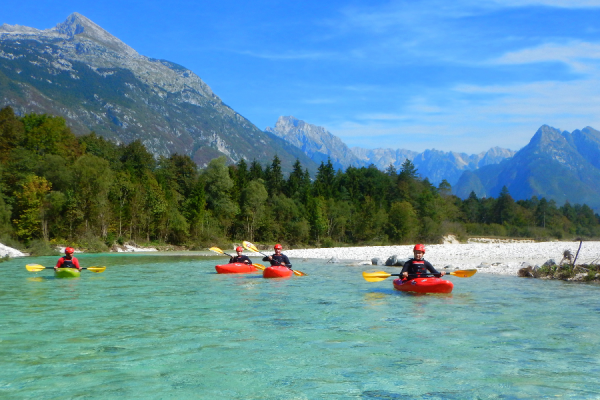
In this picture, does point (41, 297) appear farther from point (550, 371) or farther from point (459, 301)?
point (550, 371)

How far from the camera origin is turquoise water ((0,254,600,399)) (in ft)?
20.3

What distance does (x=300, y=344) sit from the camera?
8609 millimetres

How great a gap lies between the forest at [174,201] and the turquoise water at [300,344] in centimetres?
3464

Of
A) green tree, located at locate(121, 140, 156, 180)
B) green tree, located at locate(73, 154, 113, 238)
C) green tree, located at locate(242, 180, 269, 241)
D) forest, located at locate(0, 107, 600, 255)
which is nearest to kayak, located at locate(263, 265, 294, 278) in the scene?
forest, located at locate(0, 107, 600, 255)

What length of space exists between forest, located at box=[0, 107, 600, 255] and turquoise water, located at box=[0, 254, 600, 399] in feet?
114

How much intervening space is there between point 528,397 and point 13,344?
838cm

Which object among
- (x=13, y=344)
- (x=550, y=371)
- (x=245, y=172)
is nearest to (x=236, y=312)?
(x=13, y=344)

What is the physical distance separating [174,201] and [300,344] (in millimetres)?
57118

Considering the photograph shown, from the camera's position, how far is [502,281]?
62.0 feet

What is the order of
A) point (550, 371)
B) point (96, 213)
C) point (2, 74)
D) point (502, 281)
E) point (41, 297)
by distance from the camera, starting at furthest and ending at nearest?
point (2, 74) < point (96, 213) < point (502, 281) < point (41, 297) < point (550, 371)

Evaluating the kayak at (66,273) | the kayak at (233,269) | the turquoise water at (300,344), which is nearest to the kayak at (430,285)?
the turquoise water at (300,344)

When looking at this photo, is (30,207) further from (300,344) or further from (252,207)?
(300,344)

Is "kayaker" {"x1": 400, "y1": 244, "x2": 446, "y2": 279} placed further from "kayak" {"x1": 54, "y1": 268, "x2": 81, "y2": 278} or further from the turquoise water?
"kayak" {"x1": 54, "y1": 268, "x2": 81, "y2": 278}

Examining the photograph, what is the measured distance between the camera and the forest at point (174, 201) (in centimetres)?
5031
